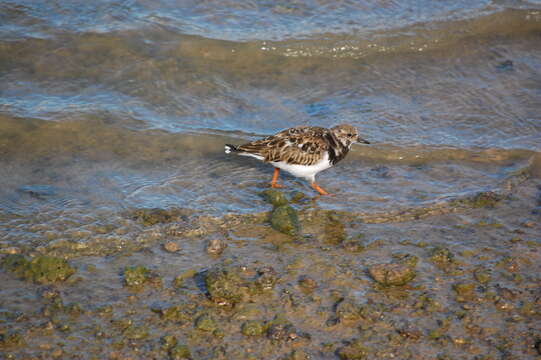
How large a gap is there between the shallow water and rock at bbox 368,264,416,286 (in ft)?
0.70

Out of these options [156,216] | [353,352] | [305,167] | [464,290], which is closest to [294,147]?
[305,167]

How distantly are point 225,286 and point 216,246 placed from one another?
607 mm

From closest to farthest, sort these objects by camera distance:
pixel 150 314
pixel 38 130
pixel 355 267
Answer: pixel 150 314 → pixel 355 267 → pixel 38 130

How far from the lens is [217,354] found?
10.9 ft

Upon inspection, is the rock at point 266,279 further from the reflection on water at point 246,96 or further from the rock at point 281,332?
the reflection on water at point 246,96

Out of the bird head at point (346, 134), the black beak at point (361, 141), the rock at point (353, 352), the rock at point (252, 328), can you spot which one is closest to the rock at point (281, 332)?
the rock at point (252, 328)

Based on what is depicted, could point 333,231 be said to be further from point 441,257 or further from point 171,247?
point 171,247

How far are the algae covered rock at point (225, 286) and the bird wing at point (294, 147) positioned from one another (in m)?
1.71

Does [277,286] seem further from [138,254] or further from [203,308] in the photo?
[138,254]

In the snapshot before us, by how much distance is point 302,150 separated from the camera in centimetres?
542

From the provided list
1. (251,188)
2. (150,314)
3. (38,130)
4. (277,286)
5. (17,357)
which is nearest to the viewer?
(17,357)

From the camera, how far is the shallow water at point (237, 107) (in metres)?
5.06

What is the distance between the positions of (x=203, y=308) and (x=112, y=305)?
0.59 metres

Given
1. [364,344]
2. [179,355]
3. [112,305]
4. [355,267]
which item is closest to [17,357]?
[112,305]
